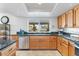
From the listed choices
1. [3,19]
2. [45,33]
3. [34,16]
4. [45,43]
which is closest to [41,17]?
[34,16]

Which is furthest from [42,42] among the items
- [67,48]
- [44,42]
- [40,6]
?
[67,48]

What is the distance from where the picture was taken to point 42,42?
245 inches

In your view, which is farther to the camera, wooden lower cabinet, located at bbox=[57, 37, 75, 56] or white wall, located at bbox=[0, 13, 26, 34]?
white wall, located at bbox=[0, 13, 26, 34]

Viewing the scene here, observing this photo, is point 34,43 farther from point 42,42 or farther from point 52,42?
point 52,42

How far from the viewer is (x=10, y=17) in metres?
6.08

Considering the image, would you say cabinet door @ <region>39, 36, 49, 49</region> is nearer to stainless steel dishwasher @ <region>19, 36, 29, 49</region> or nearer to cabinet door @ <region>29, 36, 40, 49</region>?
cabinet door @ <region>29, 36, 40, 49</region>

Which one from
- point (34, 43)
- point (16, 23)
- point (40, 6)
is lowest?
point (34, 43)

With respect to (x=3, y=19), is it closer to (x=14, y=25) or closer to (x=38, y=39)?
(x=14, y=25)

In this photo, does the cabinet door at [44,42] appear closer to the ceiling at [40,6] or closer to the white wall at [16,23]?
the white wall at [16,23]

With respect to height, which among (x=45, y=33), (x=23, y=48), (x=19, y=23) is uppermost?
(x=19, y=23)

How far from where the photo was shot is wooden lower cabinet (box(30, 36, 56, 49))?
6172 millimetres

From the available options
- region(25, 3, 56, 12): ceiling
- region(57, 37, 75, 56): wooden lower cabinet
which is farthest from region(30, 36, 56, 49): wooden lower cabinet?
region(57, 37, 75, 56): wooden lower cabinet

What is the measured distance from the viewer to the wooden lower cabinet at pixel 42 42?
6.17 metres

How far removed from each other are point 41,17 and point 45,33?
0.72 meters
